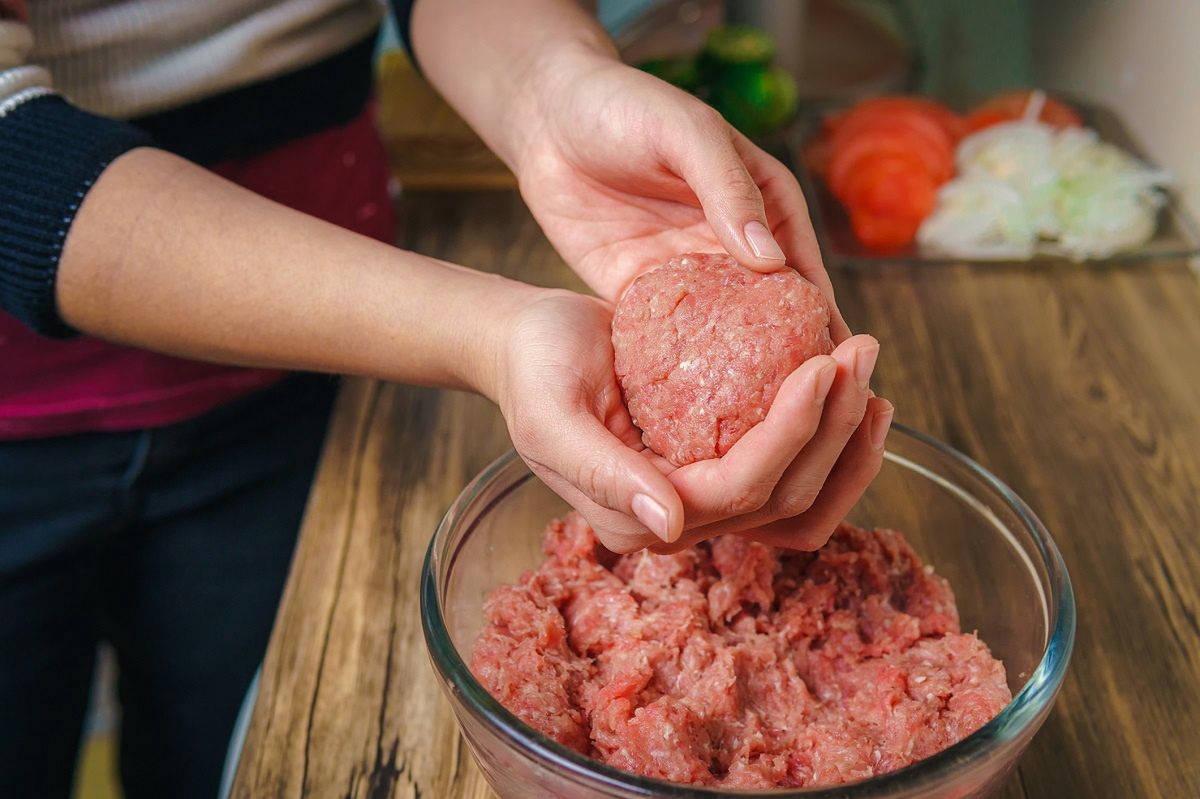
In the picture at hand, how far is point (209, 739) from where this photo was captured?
149 centimetres

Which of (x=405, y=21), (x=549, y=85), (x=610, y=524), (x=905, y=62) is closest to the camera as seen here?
(x=610, y=524)

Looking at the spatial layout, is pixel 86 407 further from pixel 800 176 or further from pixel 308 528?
pixel 800 176

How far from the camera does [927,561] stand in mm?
1068

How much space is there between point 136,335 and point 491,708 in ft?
1.96

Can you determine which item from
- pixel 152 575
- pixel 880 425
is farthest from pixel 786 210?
pixel 152 575

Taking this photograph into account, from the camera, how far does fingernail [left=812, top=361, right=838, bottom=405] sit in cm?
76

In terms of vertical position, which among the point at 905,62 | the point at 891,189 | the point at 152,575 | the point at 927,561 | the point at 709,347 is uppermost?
the point at 709,347

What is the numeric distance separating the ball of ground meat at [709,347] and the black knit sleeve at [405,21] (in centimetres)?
71

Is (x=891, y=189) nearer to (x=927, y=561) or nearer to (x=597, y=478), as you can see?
(x=927, y=561)

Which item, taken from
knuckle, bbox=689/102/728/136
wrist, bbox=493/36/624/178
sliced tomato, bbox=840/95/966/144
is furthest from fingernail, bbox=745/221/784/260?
sliced tomato, bbox=840/95/966/144

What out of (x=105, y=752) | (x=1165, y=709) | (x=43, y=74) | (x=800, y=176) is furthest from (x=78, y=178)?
(x=105, y=752)

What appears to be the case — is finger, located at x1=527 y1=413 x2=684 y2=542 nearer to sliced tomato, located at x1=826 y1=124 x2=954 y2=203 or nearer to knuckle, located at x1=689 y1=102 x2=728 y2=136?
knuckle, located at x1=689 y1=102 x2=728 y2=136

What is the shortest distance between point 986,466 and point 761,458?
0.73 m

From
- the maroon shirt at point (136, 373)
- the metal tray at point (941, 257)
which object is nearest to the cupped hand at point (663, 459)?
the maroon shirt at point (136, 373)
